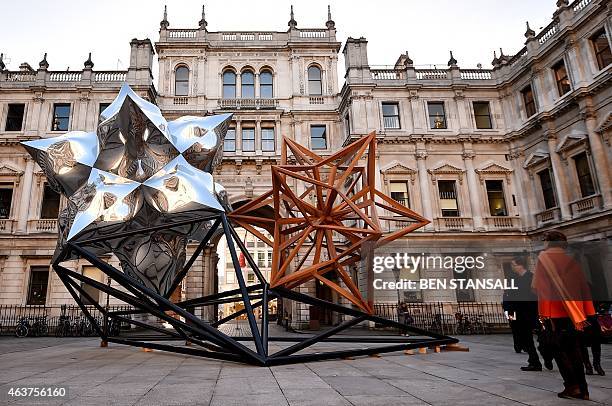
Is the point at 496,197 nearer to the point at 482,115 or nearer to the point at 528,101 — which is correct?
the point at 482,115

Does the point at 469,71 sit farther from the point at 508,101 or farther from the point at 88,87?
the point at 88,87

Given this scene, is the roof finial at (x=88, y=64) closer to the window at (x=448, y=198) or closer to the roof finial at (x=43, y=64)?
the roof finial at (x=43, y=64)

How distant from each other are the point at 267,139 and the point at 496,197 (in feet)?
53.4

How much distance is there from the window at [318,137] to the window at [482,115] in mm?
10771

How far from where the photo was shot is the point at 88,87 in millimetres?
27359

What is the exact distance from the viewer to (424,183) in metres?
26.6

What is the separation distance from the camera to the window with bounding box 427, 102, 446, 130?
Answer: 28031mm

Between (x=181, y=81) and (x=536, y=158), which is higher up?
(x=181, y=81)

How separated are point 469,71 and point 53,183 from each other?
→ 28004mm

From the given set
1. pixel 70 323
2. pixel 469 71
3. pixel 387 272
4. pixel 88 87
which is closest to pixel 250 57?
pixel 88 87

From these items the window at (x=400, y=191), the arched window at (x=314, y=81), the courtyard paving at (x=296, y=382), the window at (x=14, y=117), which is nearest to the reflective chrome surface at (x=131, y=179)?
the courtyard paving at (x=296, y=382)

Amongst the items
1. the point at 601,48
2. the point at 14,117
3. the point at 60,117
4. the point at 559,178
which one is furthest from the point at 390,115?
the point at 14,117

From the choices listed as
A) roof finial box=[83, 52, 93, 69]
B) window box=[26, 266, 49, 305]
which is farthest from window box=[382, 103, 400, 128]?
window box=[26, 266, 49, 305]

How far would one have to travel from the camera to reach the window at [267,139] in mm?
28766
